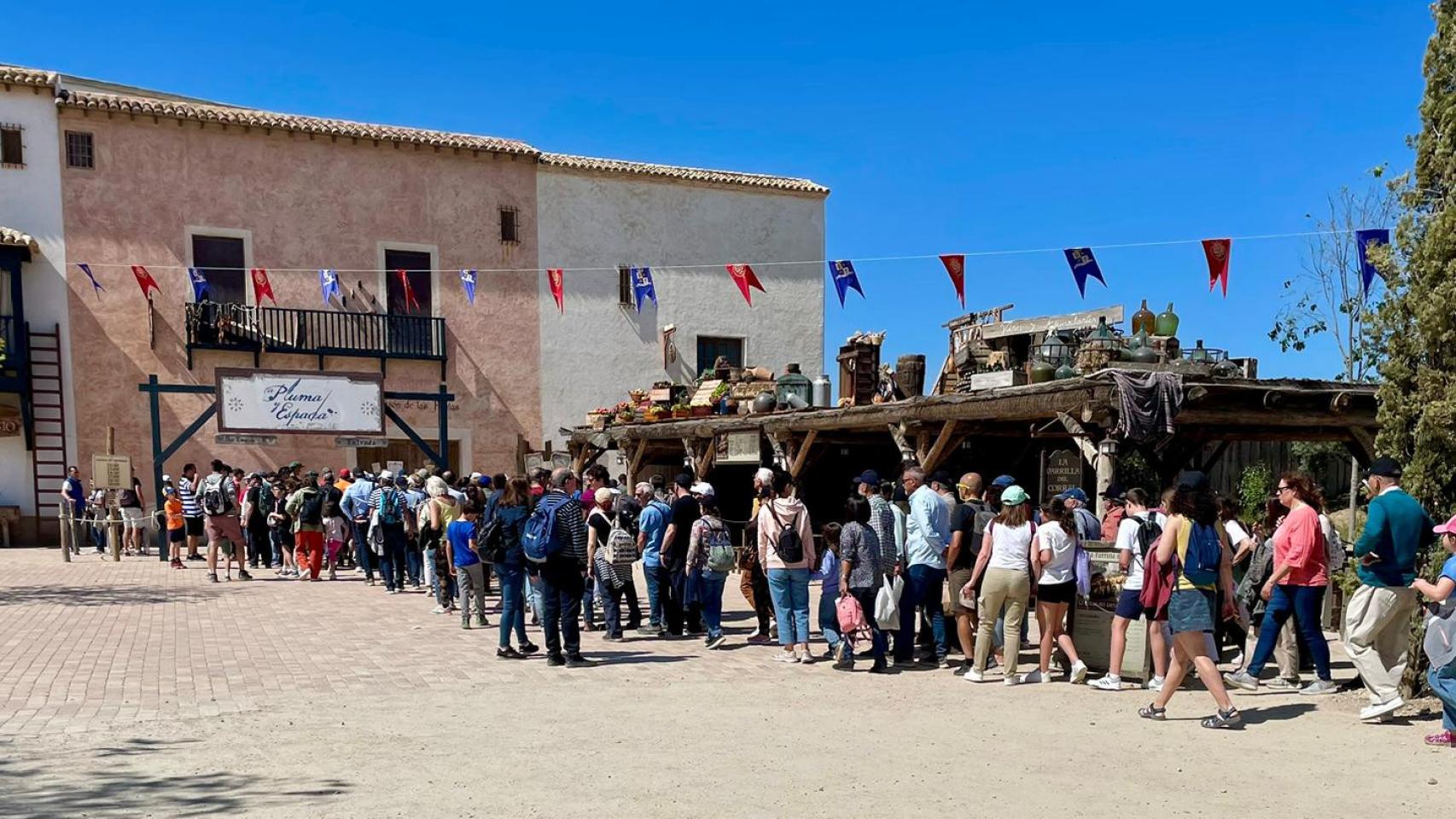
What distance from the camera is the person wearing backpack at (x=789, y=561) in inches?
305

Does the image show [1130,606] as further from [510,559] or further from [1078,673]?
[510,559]

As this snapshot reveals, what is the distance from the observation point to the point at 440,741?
5.59 m

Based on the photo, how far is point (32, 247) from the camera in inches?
771

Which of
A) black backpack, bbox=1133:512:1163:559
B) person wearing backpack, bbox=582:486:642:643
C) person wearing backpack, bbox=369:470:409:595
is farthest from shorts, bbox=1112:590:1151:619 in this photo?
person wearing backpack, bbox=369:470:409:595

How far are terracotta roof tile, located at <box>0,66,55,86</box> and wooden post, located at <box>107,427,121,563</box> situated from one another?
22.2 ft

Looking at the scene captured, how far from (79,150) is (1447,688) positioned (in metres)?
23.3

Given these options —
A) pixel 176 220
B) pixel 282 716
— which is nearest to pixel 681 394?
pixel 176 220

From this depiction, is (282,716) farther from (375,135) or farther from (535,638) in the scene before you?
(375,135)

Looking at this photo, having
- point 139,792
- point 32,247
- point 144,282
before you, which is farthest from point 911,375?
point 32,247

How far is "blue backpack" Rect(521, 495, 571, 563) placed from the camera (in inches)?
296

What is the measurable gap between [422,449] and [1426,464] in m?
19.3

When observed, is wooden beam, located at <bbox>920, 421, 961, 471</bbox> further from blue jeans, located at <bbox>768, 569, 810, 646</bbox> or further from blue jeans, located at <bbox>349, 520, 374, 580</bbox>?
blue jeans, located at <bbox>349, 520, 374, 580</bbox>

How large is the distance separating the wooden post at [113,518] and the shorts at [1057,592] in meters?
14.5

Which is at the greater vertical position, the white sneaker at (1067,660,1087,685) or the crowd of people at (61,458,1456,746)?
the crowd of people at (61,458,1456,746)
